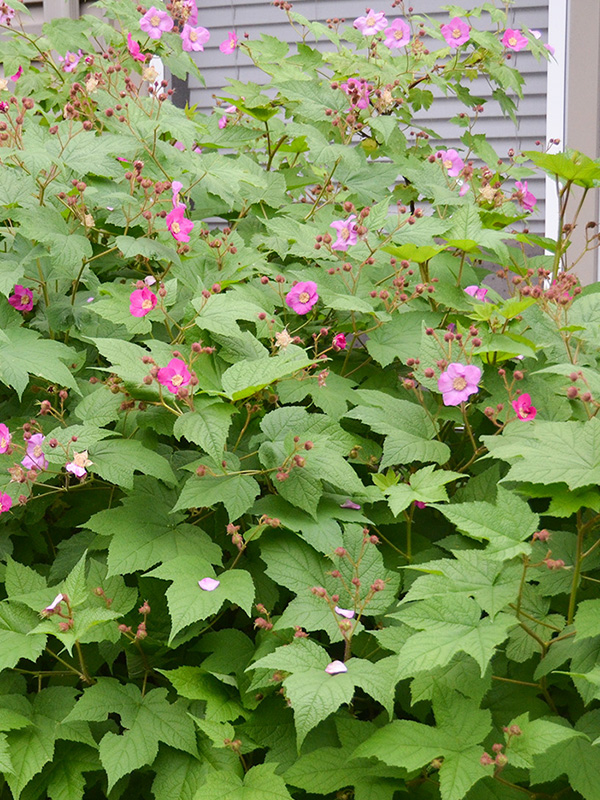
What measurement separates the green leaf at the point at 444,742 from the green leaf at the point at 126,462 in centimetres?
54

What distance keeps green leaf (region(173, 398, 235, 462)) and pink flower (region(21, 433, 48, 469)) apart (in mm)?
295

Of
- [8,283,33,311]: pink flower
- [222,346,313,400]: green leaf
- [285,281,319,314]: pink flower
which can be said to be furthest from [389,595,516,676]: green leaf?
[8,283,33,311]: pink flower

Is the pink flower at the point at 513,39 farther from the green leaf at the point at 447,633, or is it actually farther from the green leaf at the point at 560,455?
the green leaf at the point at 447,633

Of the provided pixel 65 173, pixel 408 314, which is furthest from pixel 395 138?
pixel 65 173

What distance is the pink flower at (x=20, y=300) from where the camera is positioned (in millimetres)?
1771

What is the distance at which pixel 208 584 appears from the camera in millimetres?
1324

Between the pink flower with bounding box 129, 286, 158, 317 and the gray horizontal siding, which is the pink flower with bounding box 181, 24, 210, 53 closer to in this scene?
the gray horizontal siding

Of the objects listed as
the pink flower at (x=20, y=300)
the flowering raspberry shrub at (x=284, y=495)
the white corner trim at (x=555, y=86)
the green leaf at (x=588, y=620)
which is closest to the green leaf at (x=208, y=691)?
the flowering raspberry shrub at (x=284, y=495)

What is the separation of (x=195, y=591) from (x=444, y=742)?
43 centimetres

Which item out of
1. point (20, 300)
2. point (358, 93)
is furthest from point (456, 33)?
point (20, 300)

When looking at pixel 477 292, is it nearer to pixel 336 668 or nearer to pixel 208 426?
pixel 208 426

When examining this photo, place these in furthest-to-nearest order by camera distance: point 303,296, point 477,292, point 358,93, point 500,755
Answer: point 358,93 < point 477,292 < point 303,296 < point 500,755

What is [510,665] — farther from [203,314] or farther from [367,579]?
[203,314]

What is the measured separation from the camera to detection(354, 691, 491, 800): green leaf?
1.16m
